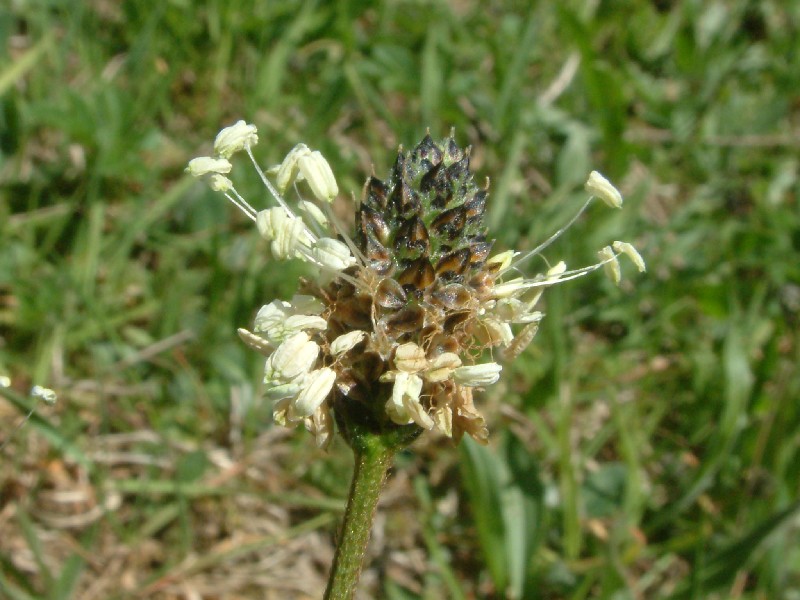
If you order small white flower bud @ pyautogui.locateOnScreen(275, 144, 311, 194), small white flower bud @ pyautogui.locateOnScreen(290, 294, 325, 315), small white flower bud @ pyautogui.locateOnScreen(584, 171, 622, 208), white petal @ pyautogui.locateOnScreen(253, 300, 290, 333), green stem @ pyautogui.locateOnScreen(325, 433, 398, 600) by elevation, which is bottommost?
green stem @ pyautogui.locateOnScreen(325, 433, 398, 600)

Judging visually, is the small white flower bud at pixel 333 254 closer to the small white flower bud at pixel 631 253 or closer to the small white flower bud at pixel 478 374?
the small white flower bud at pixel 478 374

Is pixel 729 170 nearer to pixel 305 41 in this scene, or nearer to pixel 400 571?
pixel 305 41

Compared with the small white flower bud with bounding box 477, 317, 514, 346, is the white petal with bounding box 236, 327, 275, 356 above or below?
below

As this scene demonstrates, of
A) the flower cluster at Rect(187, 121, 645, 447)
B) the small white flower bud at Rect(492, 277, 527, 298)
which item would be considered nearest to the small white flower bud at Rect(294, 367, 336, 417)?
the flower cluster at Rect(187, 121, 645, 447)

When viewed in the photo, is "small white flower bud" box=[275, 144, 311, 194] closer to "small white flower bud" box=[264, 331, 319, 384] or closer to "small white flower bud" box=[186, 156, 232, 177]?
"small white flower bud" box=[186, 156, 232, 177]

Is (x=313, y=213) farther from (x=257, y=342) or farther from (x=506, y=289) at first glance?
(x=506, y=289)

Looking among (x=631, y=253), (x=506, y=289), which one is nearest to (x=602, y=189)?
(x=631, y=253)
